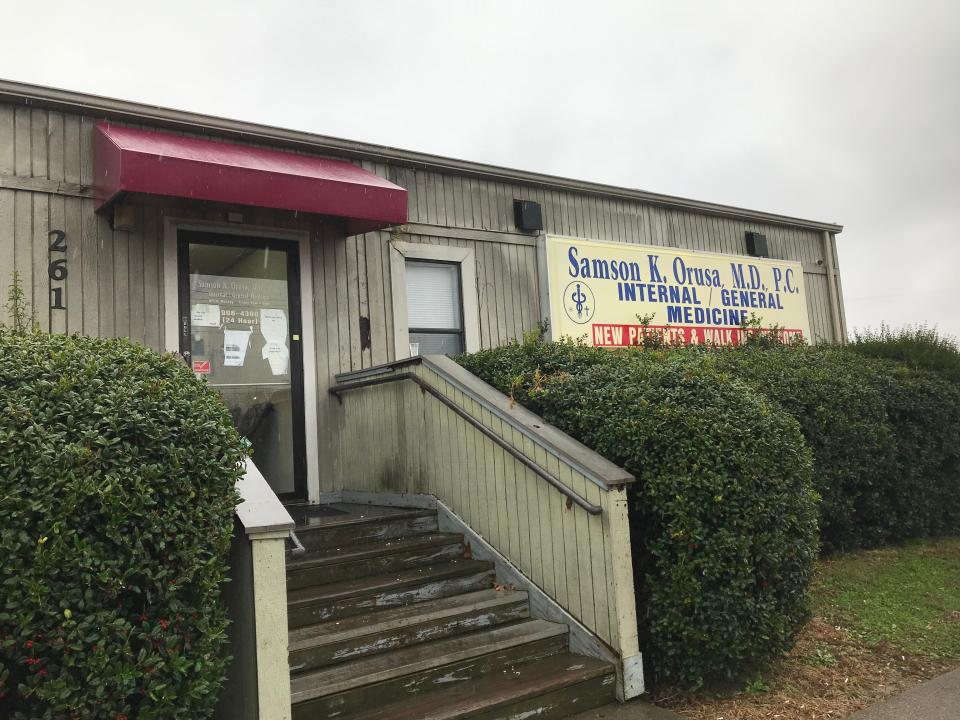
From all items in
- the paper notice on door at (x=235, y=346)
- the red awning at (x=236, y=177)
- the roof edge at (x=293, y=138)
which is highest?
the roof edge at (x=293, y=138)

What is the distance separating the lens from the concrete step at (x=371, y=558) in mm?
4648

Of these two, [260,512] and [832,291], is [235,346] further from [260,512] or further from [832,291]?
[832,291]

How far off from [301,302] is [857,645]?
17.4 feet

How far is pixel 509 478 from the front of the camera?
16.5 feet

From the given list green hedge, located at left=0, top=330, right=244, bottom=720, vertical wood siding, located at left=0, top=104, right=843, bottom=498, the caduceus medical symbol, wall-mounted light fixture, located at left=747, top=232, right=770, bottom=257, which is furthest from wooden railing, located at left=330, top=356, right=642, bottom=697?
wall-mounted light fixture, located at left=747, top=232, right=770, bottom=257

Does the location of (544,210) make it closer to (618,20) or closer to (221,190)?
(618,20)

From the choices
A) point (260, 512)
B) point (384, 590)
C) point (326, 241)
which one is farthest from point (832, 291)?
point (260, 512)

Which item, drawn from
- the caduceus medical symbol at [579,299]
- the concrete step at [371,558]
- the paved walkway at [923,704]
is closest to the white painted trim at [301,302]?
the concrete step at [371,558]

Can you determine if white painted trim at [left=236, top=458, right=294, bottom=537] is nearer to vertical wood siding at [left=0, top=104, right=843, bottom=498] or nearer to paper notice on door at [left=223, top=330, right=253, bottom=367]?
vertical wood siding at [left=0, top=104, right=843, bottom=498]

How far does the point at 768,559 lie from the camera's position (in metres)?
4.23

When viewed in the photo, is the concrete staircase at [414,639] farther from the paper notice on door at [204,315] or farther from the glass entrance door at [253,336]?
the paper notice on door at [204,315]

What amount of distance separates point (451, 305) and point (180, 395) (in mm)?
5072

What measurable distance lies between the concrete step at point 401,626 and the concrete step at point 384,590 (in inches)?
2.4

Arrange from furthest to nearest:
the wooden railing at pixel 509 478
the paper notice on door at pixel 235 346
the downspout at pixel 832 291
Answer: the downspout at pixel 832 291 → the paper notice on door at pixel 235 346 → the wooden railing at pixel 509 478
